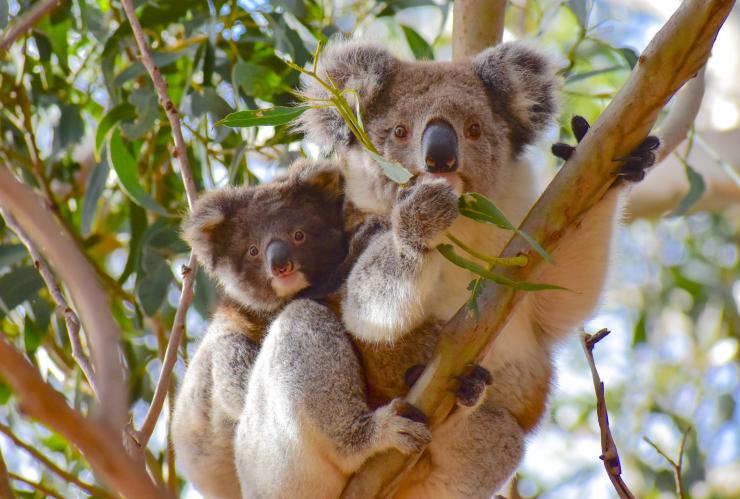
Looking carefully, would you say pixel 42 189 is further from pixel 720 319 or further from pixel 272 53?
pixel 720 319

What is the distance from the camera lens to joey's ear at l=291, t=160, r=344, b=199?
3.43m

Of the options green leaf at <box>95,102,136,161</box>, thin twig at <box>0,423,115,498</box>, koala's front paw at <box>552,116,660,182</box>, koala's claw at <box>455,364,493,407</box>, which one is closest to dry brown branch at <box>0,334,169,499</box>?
thin twig at <box>0,423,115,498</box>

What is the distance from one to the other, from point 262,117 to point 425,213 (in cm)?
48

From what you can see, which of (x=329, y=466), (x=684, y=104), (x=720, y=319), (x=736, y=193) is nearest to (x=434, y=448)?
(x=329, y=466)

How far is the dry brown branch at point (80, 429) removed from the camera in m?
0.83

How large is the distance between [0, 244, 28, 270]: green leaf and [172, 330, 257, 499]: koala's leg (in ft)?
3.02

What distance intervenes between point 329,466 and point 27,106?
87.1 inches

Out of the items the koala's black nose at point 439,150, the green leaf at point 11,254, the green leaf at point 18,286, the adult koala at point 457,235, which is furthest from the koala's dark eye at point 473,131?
the green leaf at point 11,254

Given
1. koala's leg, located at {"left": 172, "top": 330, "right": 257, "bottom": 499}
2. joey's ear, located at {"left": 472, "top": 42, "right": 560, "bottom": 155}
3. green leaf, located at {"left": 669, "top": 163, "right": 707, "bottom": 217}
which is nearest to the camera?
joey's ear, located at {"left": 472, "top": 42, "right": 560, "bottom": 155}

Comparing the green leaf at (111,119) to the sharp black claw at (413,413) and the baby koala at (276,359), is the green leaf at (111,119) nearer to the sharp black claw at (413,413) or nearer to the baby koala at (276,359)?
the baby koala at (276,359)

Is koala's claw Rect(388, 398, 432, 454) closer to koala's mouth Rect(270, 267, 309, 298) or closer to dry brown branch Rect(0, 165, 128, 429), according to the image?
koala's mouth Rect(270, 267, 309, 298)

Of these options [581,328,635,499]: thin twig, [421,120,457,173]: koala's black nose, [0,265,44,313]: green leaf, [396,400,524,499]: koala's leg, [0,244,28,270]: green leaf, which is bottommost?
[396,400,524,499]: koala's leg

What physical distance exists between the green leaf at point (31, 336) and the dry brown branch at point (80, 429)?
2927 mm

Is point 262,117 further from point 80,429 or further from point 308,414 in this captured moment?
point 80,429
